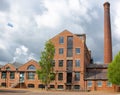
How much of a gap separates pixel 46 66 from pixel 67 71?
10042mm

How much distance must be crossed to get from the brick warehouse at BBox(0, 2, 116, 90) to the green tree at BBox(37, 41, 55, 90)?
757 centimetres

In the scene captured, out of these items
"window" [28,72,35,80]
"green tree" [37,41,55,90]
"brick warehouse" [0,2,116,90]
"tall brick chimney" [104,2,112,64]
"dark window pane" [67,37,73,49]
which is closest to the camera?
"green tree" [37,41,55,90]

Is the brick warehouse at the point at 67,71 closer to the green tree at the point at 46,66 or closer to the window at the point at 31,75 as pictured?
the window at the point at 31,75

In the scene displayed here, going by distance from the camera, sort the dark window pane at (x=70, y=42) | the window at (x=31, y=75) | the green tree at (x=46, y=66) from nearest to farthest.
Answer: the green tree at (x=46, y=66) < the dark window pane at (x=70, y=42) < the window at (x=31, y=75)

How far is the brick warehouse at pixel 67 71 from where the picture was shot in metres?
72.0

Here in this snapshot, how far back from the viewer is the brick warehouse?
72.0 meters

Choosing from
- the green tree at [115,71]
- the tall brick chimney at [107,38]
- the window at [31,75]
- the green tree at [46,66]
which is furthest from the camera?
the tall brick chimney at [107,38]

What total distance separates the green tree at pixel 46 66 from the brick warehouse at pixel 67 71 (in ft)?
24.8

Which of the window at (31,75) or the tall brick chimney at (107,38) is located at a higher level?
the tall brick chimney at (107,38)

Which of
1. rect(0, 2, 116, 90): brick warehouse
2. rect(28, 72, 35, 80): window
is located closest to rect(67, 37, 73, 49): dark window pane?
rect(0, 2, 116, 90): brick warehouse

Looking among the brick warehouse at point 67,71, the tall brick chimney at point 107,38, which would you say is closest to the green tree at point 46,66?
the brick warehouse at point 67,71

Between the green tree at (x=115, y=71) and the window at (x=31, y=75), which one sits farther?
the window at (x=31, y=75)

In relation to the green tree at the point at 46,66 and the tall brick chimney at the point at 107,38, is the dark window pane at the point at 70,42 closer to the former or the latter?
the green tree at the point at 46,66

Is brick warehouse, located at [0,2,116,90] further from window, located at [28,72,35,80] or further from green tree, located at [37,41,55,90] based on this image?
green tree, located at [37,41,55,90]
